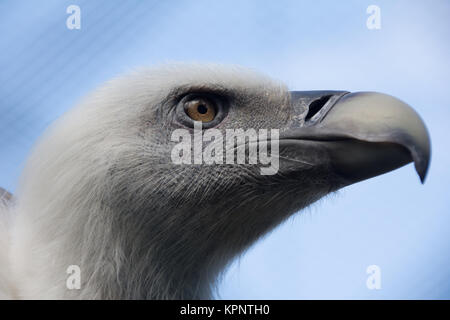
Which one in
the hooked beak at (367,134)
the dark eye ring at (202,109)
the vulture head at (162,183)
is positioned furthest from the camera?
the dark eye ring at (202,109)

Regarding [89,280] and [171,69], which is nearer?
[89,280]

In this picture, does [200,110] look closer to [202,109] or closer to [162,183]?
[202,109]

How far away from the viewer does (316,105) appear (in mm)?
2826

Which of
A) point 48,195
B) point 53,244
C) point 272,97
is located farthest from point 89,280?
point 272,97

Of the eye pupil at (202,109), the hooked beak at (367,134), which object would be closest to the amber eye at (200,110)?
the eye pupil at (202,109)

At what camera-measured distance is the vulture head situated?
2.76 meters

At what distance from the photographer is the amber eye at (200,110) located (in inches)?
113

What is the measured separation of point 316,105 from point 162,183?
0.65m

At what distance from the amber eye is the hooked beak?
32 cm

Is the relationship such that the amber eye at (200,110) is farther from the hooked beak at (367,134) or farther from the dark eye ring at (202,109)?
the hooked beak at (367,134)

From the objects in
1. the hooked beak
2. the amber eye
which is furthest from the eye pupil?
the hooked beak

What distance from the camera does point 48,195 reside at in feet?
9.42
